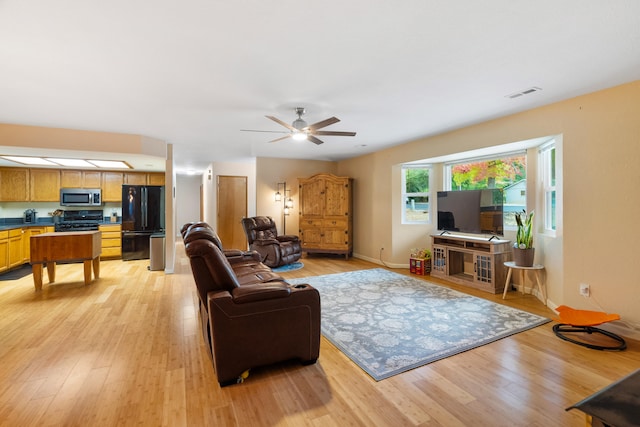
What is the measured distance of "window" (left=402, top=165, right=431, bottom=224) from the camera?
5.93 m

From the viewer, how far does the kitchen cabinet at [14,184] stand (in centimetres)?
602

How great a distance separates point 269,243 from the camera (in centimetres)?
590

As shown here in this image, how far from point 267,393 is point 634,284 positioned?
11.5 feet

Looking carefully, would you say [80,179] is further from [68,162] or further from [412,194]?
[412,194]

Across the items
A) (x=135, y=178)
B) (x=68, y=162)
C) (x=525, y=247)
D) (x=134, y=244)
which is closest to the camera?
(x=525, y=247)

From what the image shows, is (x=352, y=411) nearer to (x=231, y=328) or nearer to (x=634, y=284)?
(x=231, y=328)

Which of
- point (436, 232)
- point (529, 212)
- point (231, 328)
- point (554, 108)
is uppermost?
point (554, 108)

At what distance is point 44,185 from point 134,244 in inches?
89.0

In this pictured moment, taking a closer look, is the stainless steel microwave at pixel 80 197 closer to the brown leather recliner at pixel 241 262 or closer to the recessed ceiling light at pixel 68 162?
the recessed ceiling light at pixel 68 162

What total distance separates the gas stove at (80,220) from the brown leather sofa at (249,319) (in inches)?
225

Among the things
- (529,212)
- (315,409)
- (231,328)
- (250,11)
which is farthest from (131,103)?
(529,212)

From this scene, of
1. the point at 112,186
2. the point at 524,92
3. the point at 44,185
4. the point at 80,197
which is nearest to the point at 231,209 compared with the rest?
the point at 112,186

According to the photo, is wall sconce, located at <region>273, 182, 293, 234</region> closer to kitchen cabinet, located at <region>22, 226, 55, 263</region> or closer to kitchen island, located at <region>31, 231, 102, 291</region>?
Answer: kitchen island, located at <region>31, 231, 102, 291</region>

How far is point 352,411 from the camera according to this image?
1840 millimetres
